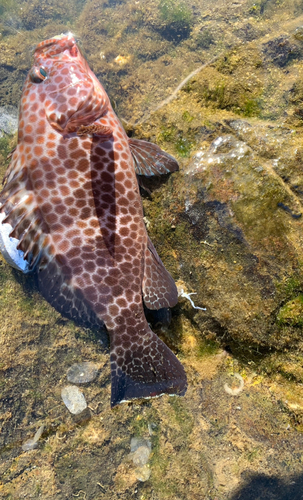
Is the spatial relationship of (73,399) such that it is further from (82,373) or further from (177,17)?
(177,17)

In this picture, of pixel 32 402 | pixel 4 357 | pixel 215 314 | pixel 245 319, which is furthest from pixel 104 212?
pixel 32 402

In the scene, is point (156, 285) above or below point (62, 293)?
below

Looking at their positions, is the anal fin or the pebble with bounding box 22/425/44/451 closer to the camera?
the anal fin

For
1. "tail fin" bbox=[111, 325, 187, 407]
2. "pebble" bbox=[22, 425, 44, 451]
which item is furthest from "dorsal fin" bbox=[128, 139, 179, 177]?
"pebble" bbox=[22, 425, 44, 451]

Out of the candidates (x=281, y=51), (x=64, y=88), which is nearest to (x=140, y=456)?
(x=64, y=88)

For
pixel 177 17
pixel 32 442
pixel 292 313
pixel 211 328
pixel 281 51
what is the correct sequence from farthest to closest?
pixel 177 17
pixel 281 51
pixel 32 442
pixel 211 328
pixel 292 313

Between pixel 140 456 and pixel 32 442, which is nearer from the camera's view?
pixel 140 456

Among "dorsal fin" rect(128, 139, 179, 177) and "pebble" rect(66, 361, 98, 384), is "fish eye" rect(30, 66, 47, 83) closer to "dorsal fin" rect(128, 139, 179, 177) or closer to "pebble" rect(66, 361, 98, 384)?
"dorsal fin" rect(128, 139, 179, 177)
